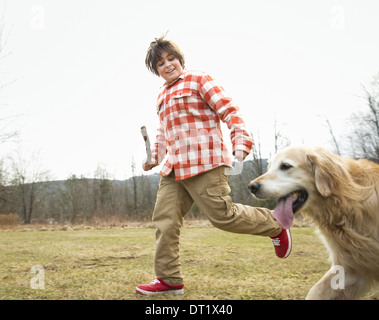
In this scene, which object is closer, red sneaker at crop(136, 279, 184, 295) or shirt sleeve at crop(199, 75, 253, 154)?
shirt sleeve at crop(199, 75, 253, 154)

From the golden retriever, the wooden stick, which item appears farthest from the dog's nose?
the wooden stick

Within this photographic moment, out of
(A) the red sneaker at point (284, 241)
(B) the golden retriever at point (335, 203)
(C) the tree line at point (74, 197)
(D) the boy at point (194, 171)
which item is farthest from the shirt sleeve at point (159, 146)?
(C) the tree line at point (74, 197)

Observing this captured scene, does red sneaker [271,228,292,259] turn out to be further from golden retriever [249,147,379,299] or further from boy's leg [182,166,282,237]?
golden retriever [249,147,379,299]

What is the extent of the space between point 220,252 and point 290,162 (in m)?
2.85

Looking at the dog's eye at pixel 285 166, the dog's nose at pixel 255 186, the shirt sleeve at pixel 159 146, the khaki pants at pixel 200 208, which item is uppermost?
the shirt sleeve at pixel 159 146

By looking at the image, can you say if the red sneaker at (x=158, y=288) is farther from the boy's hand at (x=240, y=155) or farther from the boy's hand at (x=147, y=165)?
the boy's hand at (x=240, y=155)

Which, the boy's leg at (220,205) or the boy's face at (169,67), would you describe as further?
the boy's face at (169,67)

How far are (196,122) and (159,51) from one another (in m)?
0.76

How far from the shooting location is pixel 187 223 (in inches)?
498

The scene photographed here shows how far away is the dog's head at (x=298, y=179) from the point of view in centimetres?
217

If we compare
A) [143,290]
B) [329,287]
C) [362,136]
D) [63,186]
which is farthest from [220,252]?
[63,186]

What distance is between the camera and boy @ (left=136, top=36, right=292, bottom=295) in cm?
250

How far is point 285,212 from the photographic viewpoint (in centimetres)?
233

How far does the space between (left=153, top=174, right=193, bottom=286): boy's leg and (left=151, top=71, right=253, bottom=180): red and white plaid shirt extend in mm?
183
